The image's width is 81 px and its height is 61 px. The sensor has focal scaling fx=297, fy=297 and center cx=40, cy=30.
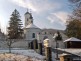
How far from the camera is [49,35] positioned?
68.4 meters

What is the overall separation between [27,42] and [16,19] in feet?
78.4

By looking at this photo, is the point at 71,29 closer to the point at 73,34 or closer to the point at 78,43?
the point at 73,34

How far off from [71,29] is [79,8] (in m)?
32.5

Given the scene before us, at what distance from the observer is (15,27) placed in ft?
257

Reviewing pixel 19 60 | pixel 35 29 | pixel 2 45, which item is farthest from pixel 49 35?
pixel 19 60

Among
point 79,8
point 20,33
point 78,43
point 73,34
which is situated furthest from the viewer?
point 20,33

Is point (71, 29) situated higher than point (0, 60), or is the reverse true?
point (71, 29)

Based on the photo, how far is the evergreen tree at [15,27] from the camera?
75.9 m

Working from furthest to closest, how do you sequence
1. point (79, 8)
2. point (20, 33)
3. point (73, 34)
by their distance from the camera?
point (20, 33) → point (73, 34) → point (79, 8)

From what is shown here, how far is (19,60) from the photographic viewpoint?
26.7 meters

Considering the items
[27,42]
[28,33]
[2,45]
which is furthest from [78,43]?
[28,33]

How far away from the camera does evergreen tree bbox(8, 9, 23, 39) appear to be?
249 ft

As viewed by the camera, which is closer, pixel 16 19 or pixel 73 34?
pixel 73 34

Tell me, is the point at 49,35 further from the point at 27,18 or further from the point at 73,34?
the point at 27,18
